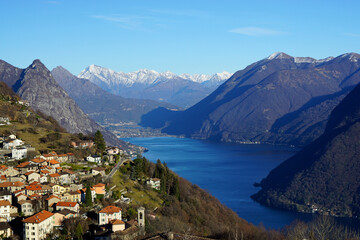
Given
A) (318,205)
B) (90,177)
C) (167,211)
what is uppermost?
(90,177)

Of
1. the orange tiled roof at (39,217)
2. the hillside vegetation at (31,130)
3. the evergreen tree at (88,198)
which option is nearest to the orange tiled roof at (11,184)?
the evergreen tree at (88,198)

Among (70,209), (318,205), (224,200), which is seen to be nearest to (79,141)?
(70,209)

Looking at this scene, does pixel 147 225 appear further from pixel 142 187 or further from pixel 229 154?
pixel 229 154

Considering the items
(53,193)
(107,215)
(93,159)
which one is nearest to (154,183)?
(93,159)

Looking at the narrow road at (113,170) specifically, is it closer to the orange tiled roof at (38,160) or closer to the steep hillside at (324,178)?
the orange tiled roof at (38,160)

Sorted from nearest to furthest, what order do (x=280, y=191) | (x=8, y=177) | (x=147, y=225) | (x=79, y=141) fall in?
(x=147, y=225) < (x=8, y=177) < (x=79, y=141) < (x=280, y=191)

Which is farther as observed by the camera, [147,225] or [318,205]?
[318,205]

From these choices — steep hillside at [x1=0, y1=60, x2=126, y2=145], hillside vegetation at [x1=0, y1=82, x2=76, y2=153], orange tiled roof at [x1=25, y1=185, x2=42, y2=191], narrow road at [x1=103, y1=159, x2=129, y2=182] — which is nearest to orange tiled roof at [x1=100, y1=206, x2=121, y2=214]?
orange tiled roof at [x1=25, y1=185, x2=42, y2=191]
